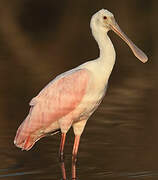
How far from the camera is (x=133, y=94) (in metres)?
13.0

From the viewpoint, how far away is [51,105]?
929 cm

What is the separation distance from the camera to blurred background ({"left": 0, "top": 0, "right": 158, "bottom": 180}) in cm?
881

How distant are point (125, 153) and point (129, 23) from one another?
12850mm

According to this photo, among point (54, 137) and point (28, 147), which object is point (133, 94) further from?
point (28, 147)

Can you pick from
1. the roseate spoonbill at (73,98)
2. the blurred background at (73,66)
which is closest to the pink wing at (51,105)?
the roseate spoonbill at (73,98)

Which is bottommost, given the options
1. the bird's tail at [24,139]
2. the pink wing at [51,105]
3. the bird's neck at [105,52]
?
the bird's tail at [24,139]

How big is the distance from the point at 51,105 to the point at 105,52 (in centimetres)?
86

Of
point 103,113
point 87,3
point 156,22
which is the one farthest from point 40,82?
point 87,3

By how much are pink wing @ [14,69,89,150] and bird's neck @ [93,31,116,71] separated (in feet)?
0.91

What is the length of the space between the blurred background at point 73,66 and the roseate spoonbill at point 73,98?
28cm

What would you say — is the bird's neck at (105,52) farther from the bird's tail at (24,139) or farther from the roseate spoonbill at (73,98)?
the bird's tail at (24,139)

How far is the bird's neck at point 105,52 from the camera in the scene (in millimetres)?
9008

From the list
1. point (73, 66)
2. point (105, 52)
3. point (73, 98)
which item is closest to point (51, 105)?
point (73, 98)

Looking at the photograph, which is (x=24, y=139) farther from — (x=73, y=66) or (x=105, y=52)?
(x=73, y=66)
